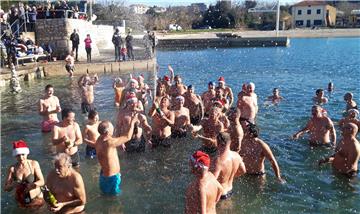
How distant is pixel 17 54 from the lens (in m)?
21.5

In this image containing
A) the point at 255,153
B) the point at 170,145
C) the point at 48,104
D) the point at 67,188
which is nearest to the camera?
the point at 67,188

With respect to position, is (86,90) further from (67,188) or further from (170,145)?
(67,188)

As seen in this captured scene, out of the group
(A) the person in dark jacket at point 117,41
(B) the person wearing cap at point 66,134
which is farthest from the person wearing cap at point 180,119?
(A) the person in dark jacket at point 117,41

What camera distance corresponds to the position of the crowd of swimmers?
506 centimetres

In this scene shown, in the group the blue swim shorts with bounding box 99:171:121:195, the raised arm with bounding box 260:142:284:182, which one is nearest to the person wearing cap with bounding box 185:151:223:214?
the blue swim shorts with bounding box 99:171:121:195

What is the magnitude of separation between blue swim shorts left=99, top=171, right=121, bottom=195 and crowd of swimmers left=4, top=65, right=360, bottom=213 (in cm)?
2

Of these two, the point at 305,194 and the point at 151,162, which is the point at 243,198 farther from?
the point at 151,162

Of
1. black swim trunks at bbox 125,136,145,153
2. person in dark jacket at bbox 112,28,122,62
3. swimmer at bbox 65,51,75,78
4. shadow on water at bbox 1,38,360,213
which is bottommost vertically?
shadow on water at bbox 1,38,360,213

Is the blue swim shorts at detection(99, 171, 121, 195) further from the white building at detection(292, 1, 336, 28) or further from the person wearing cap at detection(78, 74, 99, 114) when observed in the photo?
the white building at detection(292, 1, 336, 28)

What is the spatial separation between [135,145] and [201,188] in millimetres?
4965

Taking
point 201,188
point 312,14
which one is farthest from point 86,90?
point 312,14

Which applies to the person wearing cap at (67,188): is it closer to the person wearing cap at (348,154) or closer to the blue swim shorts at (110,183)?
the blue swim shorts at (110,183)

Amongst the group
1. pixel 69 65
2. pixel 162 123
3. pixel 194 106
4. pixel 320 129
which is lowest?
pixel 320 129

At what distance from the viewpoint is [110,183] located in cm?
650
